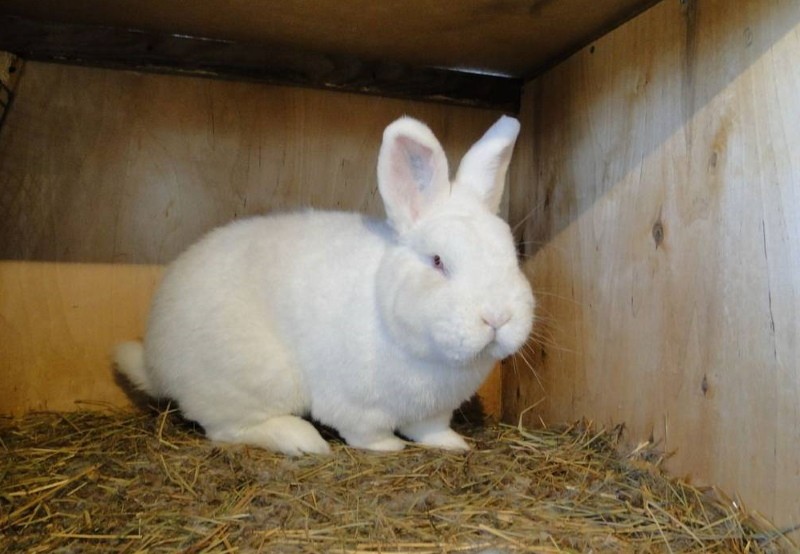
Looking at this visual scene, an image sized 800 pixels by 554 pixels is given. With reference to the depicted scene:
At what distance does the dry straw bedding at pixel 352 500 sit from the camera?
1860 millimetres

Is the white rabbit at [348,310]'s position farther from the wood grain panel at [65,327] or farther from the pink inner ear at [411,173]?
the wood grain panel at [65,327]

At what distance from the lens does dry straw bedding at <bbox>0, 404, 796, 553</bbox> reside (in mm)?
1860

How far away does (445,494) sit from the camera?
7.14ft

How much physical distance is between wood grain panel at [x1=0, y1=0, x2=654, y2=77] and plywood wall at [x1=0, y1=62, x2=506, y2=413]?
285 millimetres

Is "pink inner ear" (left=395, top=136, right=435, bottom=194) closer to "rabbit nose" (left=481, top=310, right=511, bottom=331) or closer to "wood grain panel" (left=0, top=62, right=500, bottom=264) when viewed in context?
"rabbit nose" (left=481, top=310, right=511, bottom=331)

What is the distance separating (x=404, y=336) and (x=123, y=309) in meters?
1.41

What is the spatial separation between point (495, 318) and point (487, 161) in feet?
2.10

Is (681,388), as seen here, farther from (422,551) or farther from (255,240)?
(255,240)

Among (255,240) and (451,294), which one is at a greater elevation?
(255,240)

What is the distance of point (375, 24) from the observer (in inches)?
105

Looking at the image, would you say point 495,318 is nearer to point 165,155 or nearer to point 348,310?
point 348,310

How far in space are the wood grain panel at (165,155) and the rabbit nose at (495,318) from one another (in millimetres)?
1295

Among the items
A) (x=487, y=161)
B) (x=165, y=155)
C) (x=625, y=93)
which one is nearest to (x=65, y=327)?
(x=165, y=155)

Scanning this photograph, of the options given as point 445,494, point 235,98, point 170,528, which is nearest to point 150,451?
point 170,528
